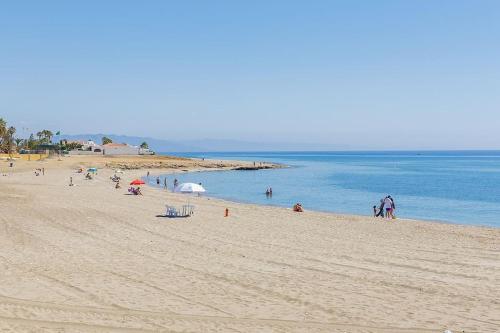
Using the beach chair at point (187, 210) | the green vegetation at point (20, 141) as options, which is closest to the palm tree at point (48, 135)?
the green vegetation at point (20, 141)

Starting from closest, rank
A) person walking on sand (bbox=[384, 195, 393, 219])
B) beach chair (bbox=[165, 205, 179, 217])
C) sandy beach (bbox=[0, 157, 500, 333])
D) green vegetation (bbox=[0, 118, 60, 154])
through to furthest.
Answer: sandy beach (bbox=[0, 157, 500, 333]) → beach chair (bbox=[165, 205, 179, 217]) → person walking on sand (bbox=[384, 195, 393, 219]) → green vegetation (bbox=[0, 118, 60, 154])

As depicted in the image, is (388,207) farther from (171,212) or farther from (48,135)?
(48,135)

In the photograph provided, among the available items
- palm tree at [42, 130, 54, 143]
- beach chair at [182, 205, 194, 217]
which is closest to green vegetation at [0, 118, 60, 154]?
palm tree at [42, 130, 54, 143]

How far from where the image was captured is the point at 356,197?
5447 cm

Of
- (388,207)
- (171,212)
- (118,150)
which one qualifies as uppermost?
(118,150)

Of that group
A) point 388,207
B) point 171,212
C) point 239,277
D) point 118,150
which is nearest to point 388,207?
point 388,207

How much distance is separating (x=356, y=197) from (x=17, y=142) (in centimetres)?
13158

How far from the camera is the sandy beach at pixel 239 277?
9.91 meters

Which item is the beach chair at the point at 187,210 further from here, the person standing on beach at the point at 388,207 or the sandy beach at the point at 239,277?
the person standing on beach at the point at 388,207

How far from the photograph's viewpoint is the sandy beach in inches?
390

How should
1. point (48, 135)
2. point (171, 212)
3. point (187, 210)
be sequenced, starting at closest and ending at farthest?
point (171, 212) < point (187, 210) < point (48, 135)

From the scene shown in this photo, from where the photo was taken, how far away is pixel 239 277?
44.6 feet

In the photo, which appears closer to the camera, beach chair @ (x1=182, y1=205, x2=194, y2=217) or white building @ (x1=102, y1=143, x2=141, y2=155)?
beach chair @ (x1=182, y1=205, x2=194, y2=217)

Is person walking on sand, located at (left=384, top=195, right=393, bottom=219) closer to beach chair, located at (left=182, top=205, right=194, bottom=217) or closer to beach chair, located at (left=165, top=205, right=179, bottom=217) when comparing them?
beach chair, located at (left=182, top=205, right=194, bottom=217)
